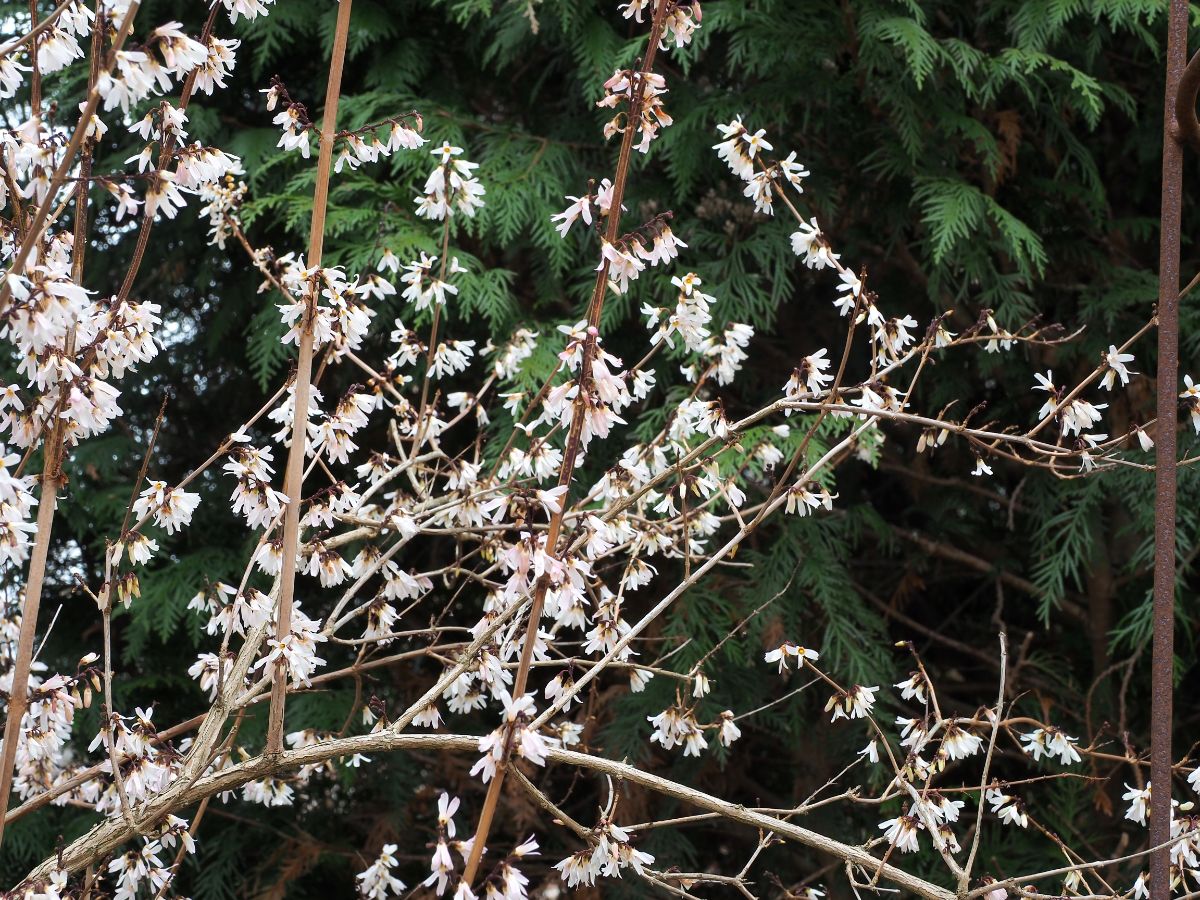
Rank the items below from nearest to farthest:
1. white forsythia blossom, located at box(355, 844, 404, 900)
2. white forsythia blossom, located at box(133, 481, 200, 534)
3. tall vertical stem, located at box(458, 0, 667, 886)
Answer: tall vertical stem, located at box(458, 0, 667, 886) → white forsythia blossom, located at box(133, 481, 200, 534) → white forsythia blossom, located at box(355, 844, 404, 900)

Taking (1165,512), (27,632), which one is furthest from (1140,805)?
(27,632)

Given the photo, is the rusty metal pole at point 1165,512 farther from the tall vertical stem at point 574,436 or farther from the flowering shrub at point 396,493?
the tall vertical stem at point 574,436

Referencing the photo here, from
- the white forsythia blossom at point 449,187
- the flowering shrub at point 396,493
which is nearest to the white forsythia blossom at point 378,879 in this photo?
the flowering shrub at point 396,493

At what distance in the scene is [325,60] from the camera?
233 centimetres

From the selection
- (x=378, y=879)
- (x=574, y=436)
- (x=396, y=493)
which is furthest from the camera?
(x=396, y=493)

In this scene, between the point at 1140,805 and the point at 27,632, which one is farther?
the point at 1140,805

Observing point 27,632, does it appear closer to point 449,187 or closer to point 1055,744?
point 449,187

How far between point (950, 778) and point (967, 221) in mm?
1226

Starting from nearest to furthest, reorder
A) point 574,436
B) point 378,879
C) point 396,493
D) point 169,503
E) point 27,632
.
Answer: point 574,436, point 27,632, point 169,503, point 378,879, point 396,493

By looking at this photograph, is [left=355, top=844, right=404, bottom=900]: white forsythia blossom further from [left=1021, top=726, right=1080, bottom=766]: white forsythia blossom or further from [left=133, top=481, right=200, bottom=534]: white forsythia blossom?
[left=1021, top=726, right=1080, bottom=766]: white forsythia blossom

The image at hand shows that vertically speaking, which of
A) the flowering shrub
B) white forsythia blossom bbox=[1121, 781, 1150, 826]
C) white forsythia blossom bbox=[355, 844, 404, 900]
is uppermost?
the flowering shrub

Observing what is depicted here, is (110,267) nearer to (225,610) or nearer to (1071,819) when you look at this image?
(225,610)

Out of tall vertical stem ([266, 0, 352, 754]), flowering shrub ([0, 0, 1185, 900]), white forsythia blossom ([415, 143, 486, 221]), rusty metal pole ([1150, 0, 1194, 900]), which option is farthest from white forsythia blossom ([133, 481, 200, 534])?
rusty metal pole ([1150, 0, 1194, 900])

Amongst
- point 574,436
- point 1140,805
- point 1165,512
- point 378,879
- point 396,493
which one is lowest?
point 1140,805
